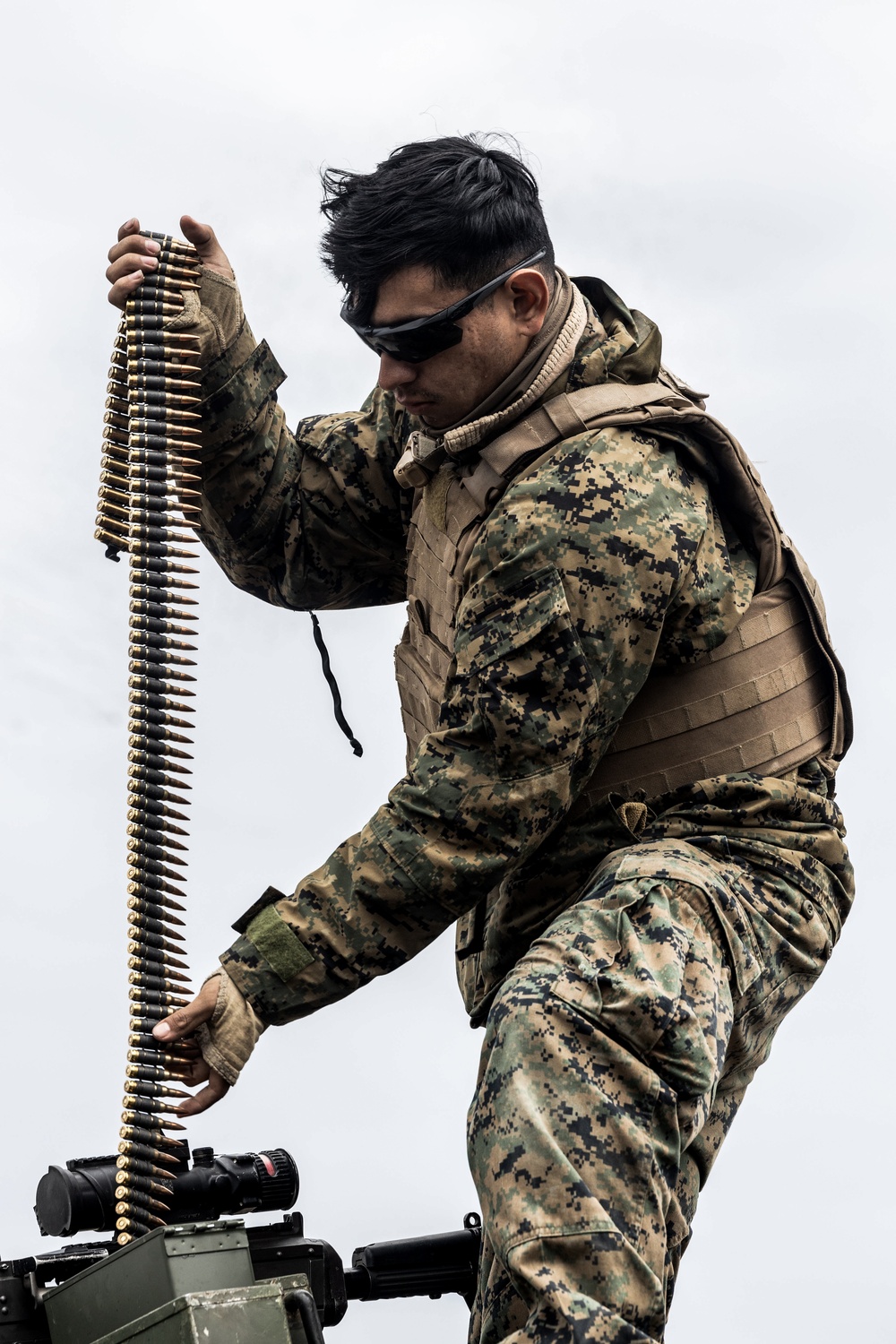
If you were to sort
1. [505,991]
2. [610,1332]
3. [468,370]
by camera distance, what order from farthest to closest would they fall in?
[468,370], [505,991], [610,1332]

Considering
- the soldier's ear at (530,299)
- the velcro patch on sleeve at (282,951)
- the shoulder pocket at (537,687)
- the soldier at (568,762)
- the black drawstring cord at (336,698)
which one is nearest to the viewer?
the soldier at (568,762)

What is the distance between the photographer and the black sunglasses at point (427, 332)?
21.4 ft

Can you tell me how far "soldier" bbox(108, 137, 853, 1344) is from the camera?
220 inches

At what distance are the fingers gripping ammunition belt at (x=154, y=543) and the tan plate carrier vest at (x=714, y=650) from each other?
1.08 meters

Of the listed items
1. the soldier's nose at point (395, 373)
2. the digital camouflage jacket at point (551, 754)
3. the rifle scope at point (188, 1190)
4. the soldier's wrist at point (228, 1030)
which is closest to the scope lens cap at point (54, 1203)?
the rifle scope at point (188, 1190)

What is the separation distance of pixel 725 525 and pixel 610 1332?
2.69 meters

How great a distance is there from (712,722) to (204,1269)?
228 cm

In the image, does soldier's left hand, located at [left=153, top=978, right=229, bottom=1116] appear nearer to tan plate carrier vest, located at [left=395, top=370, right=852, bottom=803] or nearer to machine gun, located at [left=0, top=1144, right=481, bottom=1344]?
machine gun, located at [left=0, top=1144, right=481, bottom=1344]

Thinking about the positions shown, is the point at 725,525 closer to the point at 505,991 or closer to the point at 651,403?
the point at 651,403

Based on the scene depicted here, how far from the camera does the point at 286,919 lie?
6242mm

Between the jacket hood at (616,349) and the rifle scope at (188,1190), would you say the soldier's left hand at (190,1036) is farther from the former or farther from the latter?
the jacket hood at (616,349)

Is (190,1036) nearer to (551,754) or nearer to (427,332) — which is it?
(551,754)

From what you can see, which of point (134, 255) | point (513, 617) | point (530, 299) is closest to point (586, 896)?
point (513, 617)

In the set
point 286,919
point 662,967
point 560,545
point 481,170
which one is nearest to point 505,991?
point 662,967
